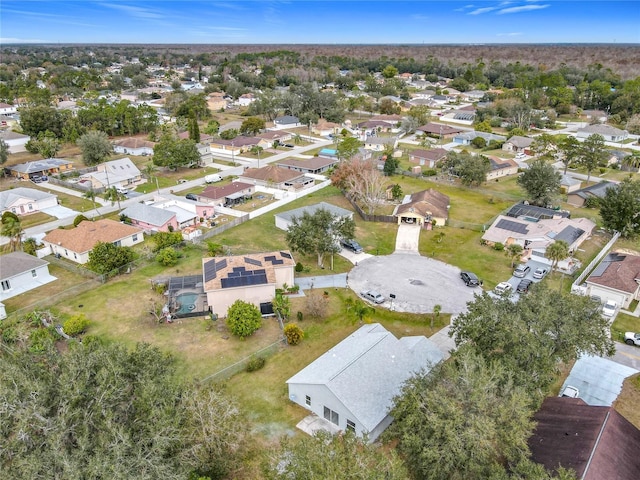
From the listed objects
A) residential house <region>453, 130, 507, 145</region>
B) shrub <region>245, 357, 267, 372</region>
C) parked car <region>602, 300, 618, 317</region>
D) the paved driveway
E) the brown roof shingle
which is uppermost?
residential house <region>453, 130, 507, 145</region>

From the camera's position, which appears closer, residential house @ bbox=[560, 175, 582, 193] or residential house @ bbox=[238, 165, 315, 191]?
residential house @ bbox=[560, 175, 582, 193]

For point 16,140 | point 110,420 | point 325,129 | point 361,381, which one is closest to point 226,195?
point 361,381

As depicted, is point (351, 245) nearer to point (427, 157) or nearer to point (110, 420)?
point (110, 420)

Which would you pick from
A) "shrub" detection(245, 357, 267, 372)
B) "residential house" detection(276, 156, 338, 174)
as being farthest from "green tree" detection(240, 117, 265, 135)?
"shrub" detection(245, 357, 267, 372)

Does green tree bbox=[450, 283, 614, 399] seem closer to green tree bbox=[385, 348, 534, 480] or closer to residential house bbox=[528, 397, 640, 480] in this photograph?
residential house bbox=[528, 397, 640, 480]

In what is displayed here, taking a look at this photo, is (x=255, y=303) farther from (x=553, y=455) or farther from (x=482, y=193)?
(x=482, y=193)

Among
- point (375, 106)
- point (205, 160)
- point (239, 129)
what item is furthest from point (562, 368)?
point (375, 106)
